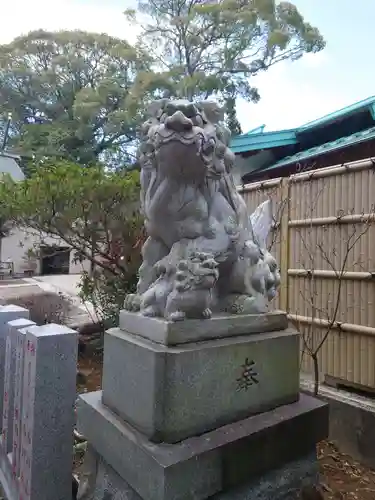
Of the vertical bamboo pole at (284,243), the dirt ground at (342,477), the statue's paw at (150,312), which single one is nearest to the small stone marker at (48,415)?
the statue's paw at (150,312)

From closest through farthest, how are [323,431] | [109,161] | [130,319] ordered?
[130,319] → [323,431] → [109,161]

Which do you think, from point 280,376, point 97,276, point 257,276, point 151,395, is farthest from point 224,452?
point 97,276

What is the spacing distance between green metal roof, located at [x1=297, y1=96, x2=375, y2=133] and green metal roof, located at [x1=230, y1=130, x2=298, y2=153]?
0.71 ft

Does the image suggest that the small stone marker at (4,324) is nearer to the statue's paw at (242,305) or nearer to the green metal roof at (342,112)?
the statue's paw at (242,305)

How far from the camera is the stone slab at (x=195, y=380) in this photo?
1.70 m

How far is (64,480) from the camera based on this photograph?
2.26m

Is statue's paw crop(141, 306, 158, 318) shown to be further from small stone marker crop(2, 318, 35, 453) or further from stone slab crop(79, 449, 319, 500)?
small stone marker crop(2, 318, 35, 453)

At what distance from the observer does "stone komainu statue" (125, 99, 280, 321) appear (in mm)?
1813

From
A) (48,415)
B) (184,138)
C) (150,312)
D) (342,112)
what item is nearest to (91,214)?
(48,415)

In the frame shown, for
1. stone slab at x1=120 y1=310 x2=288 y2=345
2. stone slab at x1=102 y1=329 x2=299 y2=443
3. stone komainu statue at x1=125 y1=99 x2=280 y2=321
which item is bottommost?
stone slab at x1=102 y1=329 x2=299 y2=443

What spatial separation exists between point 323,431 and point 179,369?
1086 mm

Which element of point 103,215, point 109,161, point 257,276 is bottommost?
point 257,276

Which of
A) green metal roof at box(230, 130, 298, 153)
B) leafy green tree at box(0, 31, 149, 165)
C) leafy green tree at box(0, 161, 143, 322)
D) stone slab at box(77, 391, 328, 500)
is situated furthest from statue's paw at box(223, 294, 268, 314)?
leafy green tree at box(0, 31, 149, 165)

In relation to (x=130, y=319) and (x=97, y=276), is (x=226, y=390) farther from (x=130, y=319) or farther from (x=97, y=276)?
(x=97, y=276)
